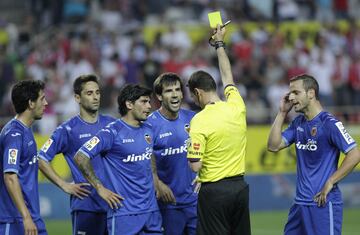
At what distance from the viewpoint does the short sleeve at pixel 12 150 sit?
1012cm

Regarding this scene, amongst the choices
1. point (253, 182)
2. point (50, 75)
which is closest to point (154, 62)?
point (50, 75)

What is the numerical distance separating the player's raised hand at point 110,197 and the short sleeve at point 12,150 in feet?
3.54

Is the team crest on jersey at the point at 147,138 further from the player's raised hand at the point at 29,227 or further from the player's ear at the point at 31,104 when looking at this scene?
the player's raised hand at the point at 29,227

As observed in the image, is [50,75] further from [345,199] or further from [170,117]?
[170,117]

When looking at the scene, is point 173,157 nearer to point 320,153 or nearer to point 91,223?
point 91,223

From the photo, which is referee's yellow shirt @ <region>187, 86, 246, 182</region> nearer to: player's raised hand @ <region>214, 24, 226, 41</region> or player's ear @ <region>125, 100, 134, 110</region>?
player's raised hand @ <region>214, 24, 226, 41</region>

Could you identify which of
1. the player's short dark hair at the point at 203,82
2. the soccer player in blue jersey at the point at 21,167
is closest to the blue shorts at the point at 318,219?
the player's short dark hair at the point at 203,82

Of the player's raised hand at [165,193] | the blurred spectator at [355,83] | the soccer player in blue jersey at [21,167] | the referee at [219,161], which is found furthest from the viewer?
the blurred spectator at [355,83]

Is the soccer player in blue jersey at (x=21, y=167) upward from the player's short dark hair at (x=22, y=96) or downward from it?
downward

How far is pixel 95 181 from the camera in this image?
35.9 ft

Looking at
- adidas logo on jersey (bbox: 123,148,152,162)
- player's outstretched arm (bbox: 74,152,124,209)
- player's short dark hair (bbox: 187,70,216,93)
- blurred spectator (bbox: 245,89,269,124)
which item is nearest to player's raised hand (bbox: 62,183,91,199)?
player's outstretched arm (bbox: 74,152,124,209)

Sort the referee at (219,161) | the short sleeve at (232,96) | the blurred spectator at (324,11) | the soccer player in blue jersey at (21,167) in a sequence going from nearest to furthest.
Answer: the soccer player in blue jersey at (21,167) → the referee at (219,161) → the short sleeve at (232,96) → the blurred spectator at (324,11)

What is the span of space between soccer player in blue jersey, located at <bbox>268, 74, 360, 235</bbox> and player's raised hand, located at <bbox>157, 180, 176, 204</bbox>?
1407mm

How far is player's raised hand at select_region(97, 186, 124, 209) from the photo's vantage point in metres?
10.8
